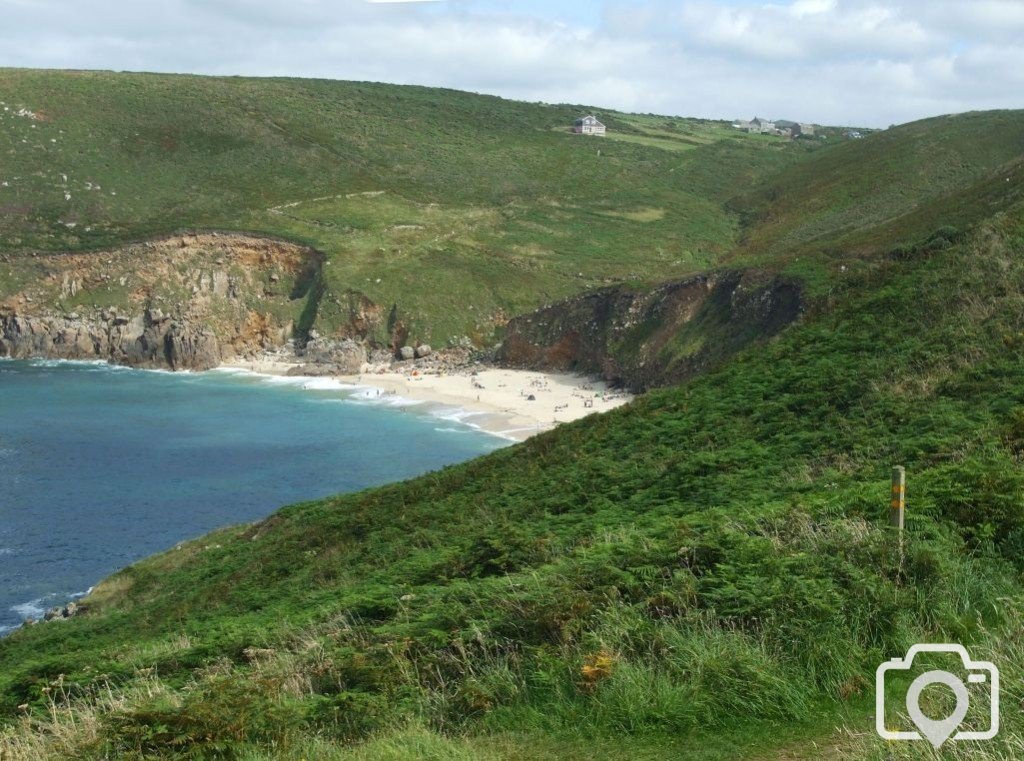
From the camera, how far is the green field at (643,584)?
902 centimetres

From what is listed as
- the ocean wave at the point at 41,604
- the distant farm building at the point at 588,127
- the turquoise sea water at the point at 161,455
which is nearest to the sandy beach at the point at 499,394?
the turquoise sea water at the point at 161,455

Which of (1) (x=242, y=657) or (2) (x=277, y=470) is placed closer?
(1) (x=242, y=657)

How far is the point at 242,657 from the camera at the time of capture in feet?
42.5

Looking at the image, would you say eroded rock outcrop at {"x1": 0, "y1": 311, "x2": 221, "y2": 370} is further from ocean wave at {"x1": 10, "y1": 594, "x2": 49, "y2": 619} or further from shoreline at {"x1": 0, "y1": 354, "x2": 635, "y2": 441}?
ocean wave at {"x1": 10, "y1": 594, "x2": 49, "y2": 619}

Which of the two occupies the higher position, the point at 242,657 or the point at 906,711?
the point at 906,711

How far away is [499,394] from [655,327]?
1169 centimetres

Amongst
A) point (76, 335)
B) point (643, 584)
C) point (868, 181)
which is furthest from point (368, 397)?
point (643, 584)

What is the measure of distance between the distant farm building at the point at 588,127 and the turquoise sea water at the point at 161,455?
280ft

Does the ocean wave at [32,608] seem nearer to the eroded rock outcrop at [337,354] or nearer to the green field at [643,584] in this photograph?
the green field at [643,584]

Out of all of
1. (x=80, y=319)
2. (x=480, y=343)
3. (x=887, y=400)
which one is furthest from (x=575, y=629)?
(x=80, y=319)

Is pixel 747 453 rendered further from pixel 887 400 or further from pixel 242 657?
pixel 242 657

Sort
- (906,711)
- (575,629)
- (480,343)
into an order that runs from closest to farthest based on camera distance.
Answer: (906,711)
(575,629)
(480,343)

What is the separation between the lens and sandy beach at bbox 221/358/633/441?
6157cm

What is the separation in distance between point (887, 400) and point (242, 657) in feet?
46.3
